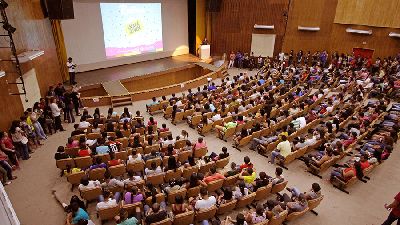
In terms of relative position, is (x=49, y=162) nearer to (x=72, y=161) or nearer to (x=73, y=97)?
(x=72, y=161)

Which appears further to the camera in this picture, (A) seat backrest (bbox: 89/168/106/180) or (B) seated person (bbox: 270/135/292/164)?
(B) seated person (bbox: 270/135/292/164)

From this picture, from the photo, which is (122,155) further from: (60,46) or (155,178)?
(60,46)

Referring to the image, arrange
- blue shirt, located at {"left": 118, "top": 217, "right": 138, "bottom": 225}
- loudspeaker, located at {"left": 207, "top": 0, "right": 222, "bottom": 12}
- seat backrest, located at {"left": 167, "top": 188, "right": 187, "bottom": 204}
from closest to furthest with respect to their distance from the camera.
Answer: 1. blue shirt, located at {"left": 118, "top": 217, "right": 138, "bottom": 225}
2. seat backrest, located at {"left": 167, "top": 188, "right": 187, "bottom": 204}
3. loudspeaker, located at {"left": 207, "top": 0, "right": 222, "bottom": 12}

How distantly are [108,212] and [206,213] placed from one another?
6.45 feet

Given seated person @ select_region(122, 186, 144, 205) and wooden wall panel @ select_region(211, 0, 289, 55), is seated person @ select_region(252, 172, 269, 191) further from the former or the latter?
wooden wall panel @ select_region(211, 0, 289, 55)

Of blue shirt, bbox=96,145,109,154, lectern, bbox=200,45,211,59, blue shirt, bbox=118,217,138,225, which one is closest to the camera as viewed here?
blue shirt, bbox=118,217,138,225

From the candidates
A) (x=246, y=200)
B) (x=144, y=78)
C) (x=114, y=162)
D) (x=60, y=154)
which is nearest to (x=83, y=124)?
(x=60, y=154)

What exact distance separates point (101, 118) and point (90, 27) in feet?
24.3

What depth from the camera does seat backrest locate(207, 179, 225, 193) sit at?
21.5 ft

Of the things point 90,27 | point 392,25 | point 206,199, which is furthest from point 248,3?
point 206,199

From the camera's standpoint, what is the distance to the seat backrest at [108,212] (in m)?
5.73

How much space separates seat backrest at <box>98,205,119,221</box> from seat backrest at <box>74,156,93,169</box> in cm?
179

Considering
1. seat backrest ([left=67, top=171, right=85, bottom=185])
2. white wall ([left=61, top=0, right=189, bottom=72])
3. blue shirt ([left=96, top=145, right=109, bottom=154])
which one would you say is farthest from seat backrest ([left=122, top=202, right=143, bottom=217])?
white wall ([left=61, top=0, right=189, bottom=72])

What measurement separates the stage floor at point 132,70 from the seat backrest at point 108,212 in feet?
29.8
